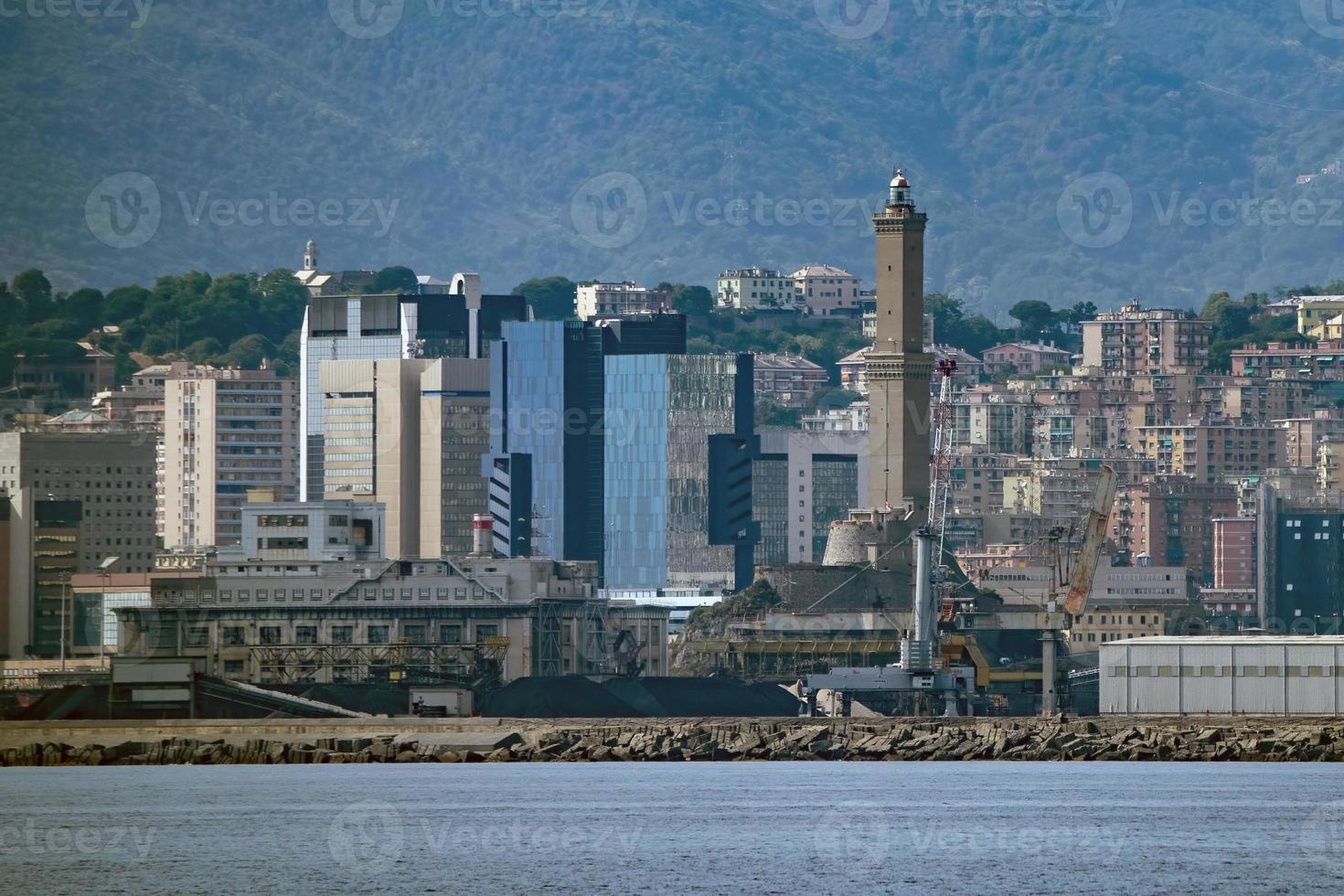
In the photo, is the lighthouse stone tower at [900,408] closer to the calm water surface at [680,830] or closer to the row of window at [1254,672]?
the row of window at [1254,672]

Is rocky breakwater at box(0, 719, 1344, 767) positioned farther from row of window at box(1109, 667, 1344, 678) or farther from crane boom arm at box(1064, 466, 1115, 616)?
crane boom arm at box(1064, 466, 1115, 616)

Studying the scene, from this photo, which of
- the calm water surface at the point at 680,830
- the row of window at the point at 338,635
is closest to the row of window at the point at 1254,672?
the calm water surface at the point at 680,830

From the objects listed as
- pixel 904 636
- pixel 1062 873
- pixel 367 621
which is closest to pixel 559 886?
pixel 1062 873

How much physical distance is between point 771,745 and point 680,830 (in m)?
35.3

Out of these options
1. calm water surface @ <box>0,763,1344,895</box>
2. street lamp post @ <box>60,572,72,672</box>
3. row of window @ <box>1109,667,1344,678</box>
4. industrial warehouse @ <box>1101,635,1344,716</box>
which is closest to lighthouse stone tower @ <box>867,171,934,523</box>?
street lamp post @ <box>60,572,72,672</box>

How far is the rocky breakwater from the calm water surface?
6.15 feet

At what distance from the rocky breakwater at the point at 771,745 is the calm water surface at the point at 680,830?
187cm

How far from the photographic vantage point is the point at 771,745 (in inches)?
5143

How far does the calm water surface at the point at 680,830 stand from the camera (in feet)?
272

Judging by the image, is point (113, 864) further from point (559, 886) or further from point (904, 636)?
point (904, 636)

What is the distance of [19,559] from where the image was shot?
191625mm

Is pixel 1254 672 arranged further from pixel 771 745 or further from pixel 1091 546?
pixel 1091 546

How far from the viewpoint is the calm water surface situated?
83000 mm

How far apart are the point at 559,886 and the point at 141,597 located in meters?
105
